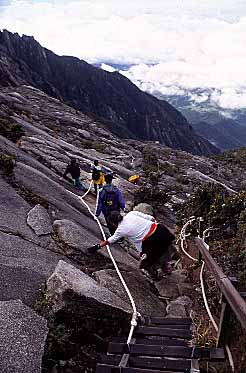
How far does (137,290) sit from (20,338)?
402 cm

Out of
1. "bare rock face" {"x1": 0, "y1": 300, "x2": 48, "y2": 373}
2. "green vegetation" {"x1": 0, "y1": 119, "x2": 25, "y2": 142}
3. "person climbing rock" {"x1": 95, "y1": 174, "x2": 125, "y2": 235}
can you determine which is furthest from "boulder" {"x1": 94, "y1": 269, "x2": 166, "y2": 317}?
"green vegetation" {"x1": 0, "y1": 119, "x2": 25, "y2": 142}

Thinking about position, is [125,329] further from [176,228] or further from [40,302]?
[176,228]

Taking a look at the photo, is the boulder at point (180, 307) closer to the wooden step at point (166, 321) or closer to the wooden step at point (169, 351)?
the wooden step at point (166, 321)

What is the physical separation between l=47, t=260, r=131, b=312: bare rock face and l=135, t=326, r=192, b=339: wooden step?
1.56ft

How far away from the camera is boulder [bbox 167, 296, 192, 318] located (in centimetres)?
1027

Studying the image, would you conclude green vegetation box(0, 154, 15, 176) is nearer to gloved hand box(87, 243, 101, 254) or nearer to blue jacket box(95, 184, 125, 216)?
blue jacket box(95, 184, 125, 216)

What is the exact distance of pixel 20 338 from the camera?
7035 millimetres

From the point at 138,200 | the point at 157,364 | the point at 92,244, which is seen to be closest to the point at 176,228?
the point at 138,200

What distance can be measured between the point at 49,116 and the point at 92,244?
47194 millimetres

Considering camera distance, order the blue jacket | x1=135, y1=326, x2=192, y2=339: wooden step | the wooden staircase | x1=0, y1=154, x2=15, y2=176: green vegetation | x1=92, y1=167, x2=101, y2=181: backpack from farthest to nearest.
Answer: x1=92, y1=167, x2=101, y2=181: backpack
x1=0, y1=154, x2=15, y2=176: green vegetation
the blue jacket
x1=135, y1=326, x2=192, y2=339: wooden step
the wooden staircase

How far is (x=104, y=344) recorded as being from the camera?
26.5 feet

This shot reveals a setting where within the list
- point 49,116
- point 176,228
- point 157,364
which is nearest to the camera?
point 157,364

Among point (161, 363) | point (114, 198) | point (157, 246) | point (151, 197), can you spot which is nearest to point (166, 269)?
point (157, 246)

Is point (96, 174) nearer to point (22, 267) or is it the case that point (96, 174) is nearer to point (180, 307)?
point (180, 307)
